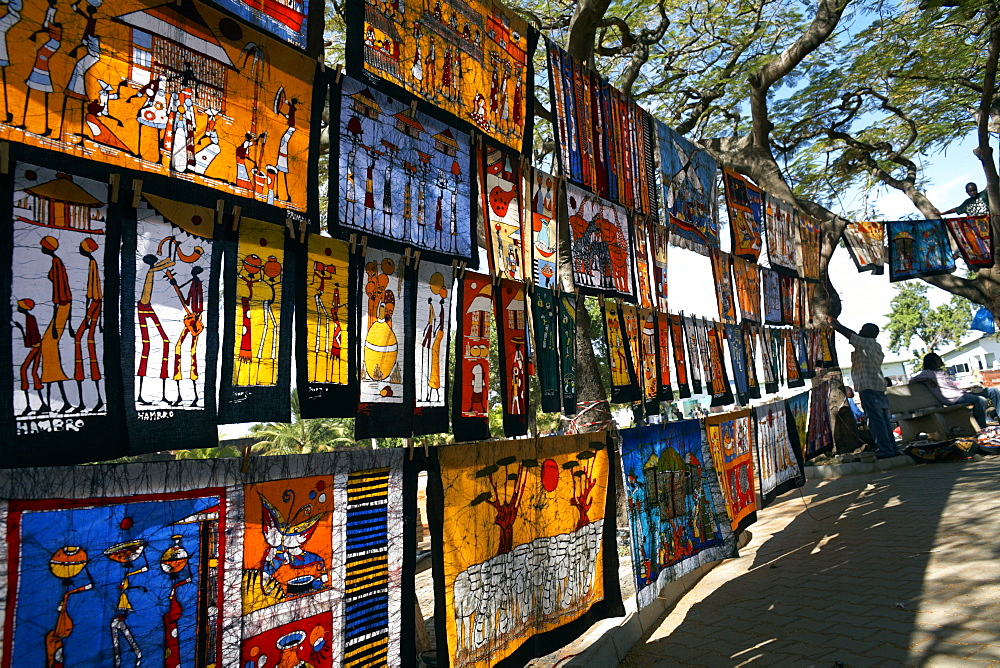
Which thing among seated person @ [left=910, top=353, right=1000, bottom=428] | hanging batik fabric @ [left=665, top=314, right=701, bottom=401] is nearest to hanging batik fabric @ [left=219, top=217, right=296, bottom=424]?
hanging batik fabric @ [left=665, top=314, right=701, bottom=401]

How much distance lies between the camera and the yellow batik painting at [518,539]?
2543mm

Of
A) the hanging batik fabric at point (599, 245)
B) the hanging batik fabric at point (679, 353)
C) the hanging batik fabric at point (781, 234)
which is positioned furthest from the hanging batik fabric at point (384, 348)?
the hanging batik fabric at point (781, 234)

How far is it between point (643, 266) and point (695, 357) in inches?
35.3

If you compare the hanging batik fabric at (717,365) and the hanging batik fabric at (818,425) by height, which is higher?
the hanging batik fabric at (717,365)

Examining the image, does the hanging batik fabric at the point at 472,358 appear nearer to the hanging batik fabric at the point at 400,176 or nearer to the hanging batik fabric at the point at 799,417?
the hanging batik fabric at the point at 400,176

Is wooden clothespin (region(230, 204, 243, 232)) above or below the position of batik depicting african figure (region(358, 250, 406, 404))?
above

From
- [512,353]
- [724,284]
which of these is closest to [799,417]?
[724,284]

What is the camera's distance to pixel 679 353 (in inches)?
178

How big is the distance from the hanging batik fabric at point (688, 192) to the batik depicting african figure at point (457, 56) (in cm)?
165

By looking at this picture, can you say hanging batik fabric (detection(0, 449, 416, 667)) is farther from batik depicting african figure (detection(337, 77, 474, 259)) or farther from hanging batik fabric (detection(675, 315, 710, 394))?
hanging batik fabric (detection(675, 315, 710, 394))

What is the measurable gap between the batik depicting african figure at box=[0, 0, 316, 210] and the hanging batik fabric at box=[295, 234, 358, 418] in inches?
8.3

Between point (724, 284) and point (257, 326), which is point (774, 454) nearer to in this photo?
point (724, 284)

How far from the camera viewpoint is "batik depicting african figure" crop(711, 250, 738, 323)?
526cm

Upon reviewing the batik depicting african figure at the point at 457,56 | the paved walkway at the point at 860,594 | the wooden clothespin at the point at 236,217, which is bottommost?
the paved walkway at the point at 860,594
